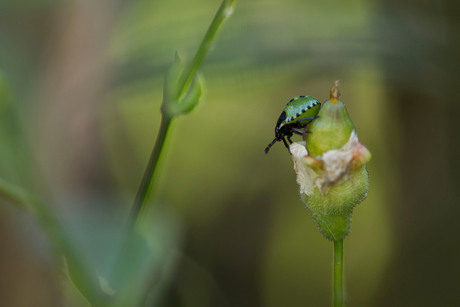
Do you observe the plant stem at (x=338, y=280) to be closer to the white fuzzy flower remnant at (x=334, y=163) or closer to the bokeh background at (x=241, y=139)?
the white fuzzy flower remnant at (x=334, y=163)

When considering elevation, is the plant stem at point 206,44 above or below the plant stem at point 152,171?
above

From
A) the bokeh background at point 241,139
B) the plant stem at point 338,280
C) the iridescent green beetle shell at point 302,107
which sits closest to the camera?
the plant stem at point 338,280

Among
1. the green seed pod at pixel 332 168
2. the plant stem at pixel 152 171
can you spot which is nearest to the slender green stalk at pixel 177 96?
the plant stem at pixel 152 171

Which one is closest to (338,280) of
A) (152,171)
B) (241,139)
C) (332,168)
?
(332,168)

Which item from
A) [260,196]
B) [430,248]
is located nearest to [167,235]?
[260,196]

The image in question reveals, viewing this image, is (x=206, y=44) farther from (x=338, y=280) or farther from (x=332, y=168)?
(x=338, y=280)

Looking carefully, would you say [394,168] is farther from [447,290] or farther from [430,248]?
[447,290]

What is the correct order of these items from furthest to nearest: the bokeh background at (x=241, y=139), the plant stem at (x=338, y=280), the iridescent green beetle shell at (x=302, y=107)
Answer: the bokeh background at (x=241, y=139), the iridescent green beetle shell at (x=302, y=107), the plant stem at (x=338, y=280)
